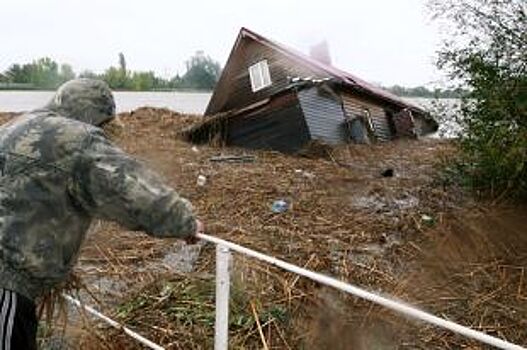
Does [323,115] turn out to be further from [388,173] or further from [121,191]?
[121,191]

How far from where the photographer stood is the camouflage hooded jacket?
8.67ft

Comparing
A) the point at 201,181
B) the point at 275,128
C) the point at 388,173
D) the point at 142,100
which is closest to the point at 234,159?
the point at 201,181

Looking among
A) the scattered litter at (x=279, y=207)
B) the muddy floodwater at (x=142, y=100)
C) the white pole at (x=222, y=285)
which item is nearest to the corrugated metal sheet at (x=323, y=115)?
the scattered litter at (x=279, y=207)

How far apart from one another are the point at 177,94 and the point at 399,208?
103 feet

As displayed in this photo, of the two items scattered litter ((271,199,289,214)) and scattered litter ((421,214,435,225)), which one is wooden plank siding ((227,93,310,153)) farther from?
scattered litter ((421,214,435,225))

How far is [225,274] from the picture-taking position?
9.75ft

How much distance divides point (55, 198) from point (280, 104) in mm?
14559

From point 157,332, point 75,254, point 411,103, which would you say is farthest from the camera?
point 411,103

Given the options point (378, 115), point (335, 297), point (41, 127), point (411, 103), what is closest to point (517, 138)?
point (335, 297)

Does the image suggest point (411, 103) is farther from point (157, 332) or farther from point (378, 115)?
point (157, 332)

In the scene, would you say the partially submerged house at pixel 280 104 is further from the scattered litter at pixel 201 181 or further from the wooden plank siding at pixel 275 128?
the scattered litter at pixel 201 181

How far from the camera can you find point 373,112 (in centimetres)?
2102

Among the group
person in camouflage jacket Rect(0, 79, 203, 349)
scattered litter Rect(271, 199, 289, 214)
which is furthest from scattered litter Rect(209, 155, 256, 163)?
person in camouflage jacket Rect(0, 79, 203, 349)

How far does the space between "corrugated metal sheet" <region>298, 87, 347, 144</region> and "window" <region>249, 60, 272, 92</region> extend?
5.80 ft
